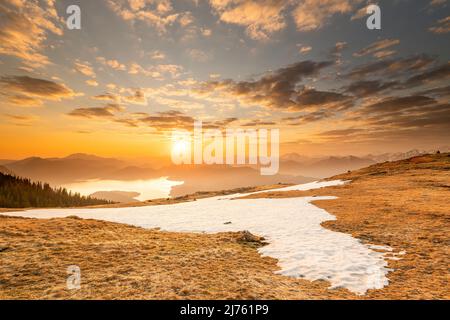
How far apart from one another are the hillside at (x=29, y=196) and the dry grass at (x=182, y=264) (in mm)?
83512

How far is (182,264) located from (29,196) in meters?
104

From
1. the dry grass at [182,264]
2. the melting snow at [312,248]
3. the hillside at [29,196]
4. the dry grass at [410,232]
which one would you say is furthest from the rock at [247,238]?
the hillside at [29,196]

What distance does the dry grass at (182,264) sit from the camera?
23.0ft

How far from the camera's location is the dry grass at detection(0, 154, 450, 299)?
276 inches

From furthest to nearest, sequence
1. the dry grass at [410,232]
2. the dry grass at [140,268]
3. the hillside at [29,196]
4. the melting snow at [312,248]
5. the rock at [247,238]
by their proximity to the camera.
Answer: the hillside at [29,196], the rock at [247,238], the melting snow at [312,248], the dry grass at [410,232], the dry grass at [140,268]

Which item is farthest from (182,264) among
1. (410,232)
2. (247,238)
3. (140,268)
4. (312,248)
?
(410,232)

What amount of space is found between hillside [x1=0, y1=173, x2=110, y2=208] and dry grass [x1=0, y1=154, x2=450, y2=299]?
3288 inches

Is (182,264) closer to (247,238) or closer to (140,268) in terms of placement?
(140,268)

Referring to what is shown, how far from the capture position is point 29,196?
3460 inches

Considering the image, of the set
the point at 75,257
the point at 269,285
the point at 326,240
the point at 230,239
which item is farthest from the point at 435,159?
the point at 75,257

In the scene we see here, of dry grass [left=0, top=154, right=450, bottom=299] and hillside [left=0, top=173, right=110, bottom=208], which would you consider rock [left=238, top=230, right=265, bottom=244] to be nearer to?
dry grass [left=0, top=154, right=450, bottom=299]

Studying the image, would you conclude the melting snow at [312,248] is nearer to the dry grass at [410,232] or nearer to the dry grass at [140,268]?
the dry grass at [410,232]
